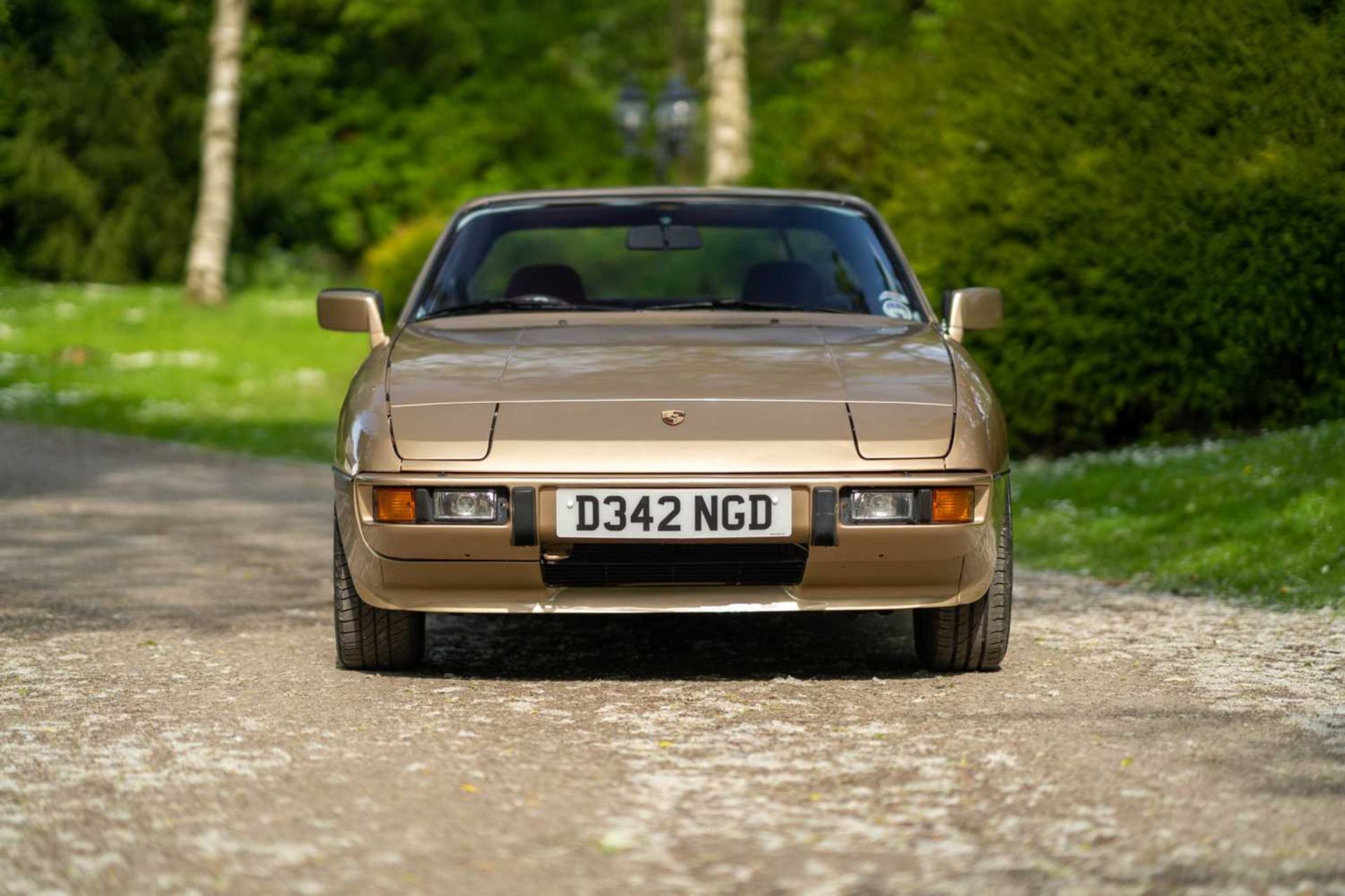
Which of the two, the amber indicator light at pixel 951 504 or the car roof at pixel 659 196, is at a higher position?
the car roof at pixel 659 196

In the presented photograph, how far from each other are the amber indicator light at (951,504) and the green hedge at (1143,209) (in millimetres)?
6025

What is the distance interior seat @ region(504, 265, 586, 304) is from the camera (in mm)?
6594

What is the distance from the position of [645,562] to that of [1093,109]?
765 centimetres

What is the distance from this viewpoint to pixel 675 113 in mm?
22594

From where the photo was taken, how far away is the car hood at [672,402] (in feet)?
16.4

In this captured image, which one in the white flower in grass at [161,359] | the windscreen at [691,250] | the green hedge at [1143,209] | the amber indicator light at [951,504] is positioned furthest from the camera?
the white flower in grass at [161,359]

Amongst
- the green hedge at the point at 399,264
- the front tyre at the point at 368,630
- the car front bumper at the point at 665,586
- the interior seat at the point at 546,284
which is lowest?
the green hedge at the point at 399,264

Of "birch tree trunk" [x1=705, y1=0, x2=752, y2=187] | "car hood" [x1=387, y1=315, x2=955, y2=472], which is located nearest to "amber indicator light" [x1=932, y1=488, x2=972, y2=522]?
"car hood" [x1=387, y1=315, x2=955, y2=472]

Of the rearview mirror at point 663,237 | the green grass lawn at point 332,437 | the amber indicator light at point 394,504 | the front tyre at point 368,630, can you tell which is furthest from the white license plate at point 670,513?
the green grass lawn at point 332,437

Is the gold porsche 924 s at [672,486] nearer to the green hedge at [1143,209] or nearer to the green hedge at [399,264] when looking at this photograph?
the green hedge at [1143,209]

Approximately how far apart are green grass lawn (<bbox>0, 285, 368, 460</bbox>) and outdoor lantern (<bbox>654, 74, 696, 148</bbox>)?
4.43 meters

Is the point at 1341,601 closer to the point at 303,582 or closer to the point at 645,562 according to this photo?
A: the point at 645,562

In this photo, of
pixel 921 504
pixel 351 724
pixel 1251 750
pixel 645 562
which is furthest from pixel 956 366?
pixel 351 724

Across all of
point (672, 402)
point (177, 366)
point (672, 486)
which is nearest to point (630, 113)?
point (177, 366)
